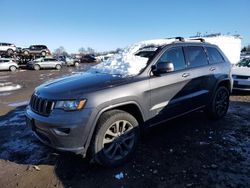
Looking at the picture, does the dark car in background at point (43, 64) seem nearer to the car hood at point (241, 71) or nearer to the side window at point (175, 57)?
the car hood at point (241, 71)

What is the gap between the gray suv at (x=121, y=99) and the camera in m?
3.12

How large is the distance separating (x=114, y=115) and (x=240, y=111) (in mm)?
4652

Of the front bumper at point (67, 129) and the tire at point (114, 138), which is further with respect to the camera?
the tire at point (114, 138)

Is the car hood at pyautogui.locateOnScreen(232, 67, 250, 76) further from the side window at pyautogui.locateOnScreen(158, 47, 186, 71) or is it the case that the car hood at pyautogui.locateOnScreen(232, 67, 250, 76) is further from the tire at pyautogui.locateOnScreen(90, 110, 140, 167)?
the tire at pyautogui.locateOnScreen(90, 110, 140, 167)

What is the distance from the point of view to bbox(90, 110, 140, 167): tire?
10.9 ft

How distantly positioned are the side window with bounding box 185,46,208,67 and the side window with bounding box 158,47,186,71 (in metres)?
0.19

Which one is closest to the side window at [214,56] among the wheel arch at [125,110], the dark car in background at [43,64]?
the wheel arch at [125,110]

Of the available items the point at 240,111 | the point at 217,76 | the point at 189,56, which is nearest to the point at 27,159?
the point at 189,56

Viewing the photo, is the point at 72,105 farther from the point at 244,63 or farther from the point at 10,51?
the point at 10,51

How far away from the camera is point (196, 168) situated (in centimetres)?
352

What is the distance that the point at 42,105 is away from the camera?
11.0ft

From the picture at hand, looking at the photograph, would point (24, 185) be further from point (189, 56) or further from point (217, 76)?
point (217, 76)

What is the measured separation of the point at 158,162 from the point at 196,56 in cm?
242

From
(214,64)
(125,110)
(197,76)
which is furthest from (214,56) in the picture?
(125,110)
